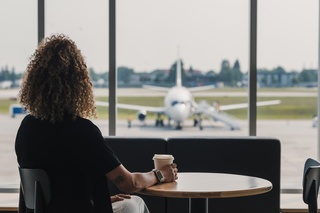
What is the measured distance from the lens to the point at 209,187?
2312 mm

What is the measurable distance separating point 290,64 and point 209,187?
8.09ft

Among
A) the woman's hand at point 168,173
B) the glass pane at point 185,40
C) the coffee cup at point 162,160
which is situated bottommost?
the woman's hand at point 168,173

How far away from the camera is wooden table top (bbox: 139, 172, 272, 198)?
2.20m

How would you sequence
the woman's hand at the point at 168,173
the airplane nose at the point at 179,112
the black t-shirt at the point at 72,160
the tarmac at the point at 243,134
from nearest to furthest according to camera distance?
the black t-shirt at the point at 72,160
the woman's hand at the point at 168,173
the tarmac at the point at 243,134
the airplane nose at the point at 179,112

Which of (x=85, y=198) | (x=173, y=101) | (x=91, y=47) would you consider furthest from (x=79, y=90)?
(x=173, y=101)

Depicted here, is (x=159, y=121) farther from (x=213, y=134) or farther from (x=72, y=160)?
(x=72, y=160)

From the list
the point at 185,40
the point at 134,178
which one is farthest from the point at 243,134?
the point at 134,178

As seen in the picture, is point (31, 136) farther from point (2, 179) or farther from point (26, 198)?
point (2, 179)

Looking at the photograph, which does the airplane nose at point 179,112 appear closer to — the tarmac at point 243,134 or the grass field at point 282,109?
the grass field at point 282,109

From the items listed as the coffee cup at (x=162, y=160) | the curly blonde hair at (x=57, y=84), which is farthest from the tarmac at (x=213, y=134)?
the curly blonde hair at (x=57, y=84)

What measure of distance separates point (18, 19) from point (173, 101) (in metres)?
9.16

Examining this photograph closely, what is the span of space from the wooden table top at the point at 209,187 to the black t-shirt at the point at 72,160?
12.3 inches

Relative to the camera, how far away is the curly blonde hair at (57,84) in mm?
2070

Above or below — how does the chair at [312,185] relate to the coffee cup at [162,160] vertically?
below
